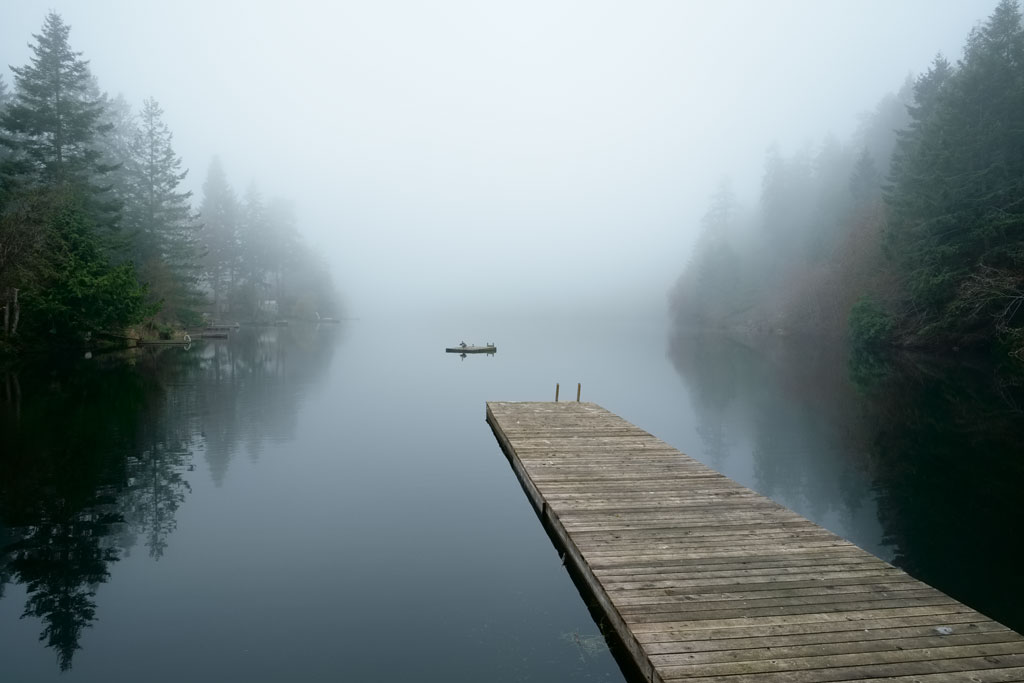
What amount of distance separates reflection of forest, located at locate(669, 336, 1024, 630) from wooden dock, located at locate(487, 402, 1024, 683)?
1882 mm

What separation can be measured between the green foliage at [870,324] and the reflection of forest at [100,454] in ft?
116

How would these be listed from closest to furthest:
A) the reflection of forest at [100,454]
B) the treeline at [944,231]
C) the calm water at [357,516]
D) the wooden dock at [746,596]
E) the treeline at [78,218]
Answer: the wooden dock at [746,596] < the calm water at [357,516] < the reflection of forest at [100,454] < the treeline at [78,218] < the treeline at [944,231]

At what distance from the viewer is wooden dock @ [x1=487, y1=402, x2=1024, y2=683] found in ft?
15.4

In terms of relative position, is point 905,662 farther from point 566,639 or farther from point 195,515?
point 195,515

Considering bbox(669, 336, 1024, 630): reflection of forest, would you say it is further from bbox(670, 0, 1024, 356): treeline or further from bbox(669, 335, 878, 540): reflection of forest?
bbox(670, 0, 1024, 356): treeline

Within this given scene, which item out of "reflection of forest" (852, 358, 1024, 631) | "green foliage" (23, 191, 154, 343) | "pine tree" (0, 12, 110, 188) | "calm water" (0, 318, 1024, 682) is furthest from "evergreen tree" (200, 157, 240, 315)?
"reflection of forest" (852, 358, 1024, 631)

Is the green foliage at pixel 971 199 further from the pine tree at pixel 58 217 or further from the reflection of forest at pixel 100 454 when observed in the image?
the pine tree at pixel 58 217

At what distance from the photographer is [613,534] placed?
7668mm

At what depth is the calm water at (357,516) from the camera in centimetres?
621

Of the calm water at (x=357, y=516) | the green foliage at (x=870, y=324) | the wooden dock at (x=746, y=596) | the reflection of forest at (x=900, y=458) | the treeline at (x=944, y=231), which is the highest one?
the treeline at (x=944, y=231)

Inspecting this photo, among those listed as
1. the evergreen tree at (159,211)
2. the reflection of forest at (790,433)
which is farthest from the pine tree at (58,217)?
the reflection of forest at (790,433)

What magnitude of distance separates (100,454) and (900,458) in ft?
57.5

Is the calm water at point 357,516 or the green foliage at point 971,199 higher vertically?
the green foliage at point 971,199

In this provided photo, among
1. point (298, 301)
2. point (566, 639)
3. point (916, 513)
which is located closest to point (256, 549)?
point (566, 639)
